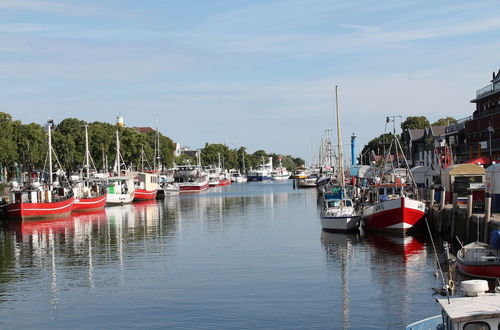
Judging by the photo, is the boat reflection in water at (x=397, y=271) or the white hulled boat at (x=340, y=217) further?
the white hulled boat at (x=340, y=217)

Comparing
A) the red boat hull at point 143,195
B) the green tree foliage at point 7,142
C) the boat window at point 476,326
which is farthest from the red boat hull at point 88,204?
the boat window at point 476,326

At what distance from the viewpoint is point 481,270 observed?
115 ft

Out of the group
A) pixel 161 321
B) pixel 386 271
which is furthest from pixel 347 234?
pixel 161 321

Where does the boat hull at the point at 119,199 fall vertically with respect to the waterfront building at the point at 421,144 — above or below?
below

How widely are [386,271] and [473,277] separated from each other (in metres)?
6.97

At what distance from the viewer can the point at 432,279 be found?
38.4 m

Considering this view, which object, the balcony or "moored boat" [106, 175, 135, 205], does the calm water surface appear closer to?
the balcony

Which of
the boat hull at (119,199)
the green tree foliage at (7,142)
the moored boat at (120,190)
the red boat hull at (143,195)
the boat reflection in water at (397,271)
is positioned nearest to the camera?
the boat reflection in water at (397,271)

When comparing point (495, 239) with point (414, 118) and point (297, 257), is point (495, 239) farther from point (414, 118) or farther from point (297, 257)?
point (414, 118)

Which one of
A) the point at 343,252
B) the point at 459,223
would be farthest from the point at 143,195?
the point at 459,223

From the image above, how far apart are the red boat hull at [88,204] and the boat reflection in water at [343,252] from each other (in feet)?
139

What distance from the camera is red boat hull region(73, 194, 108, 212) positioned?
94.7 meters

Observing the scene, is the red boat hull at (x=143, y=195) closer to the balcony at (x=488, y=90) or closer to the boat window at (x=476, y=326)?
the balcony at (x=488, y=90)

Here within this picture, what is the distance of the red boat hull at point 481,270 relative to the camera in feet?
113
